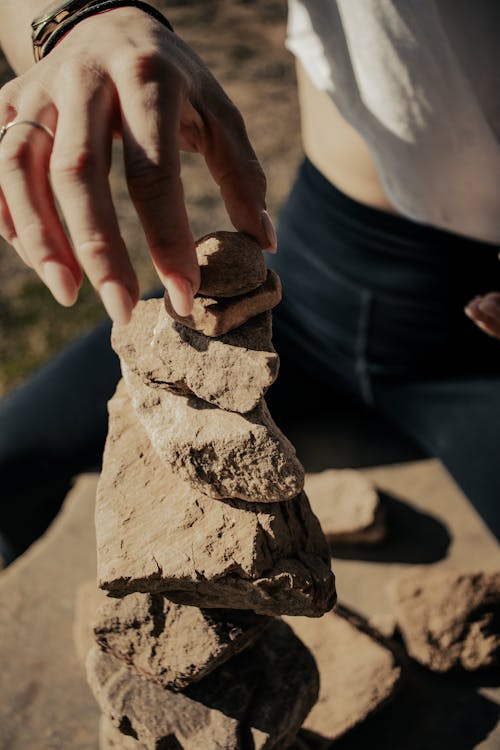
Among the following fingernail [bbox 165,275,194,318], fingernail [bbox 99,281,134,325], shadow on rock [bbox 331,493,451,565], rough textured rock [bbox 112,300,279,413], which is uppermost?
fingernail [bbox 99,281,134,325]

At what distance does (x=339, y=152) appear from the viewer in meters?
2.35

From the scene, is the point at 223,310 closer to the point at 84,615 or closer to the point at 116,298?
the point at 116,298

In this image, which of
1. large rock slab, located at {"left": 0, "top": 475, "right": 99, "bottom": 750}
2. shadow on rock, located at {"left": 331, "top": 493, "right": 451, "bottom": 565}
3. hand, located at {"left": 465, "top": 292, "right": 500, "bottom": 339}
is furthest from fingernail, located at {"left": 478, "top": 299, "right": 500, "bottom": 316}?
large rock slab, located at {"left": 0, "top": 475, "right": 99, "bottom": 750}

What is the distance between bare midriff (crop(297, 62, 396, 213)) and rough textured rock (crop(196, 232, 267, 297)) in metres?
0.99

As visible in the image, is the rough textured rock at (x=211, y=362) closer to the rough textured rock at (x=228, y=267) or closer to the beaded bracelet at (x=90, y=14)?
the rough textured rock at (x=228, y=267)

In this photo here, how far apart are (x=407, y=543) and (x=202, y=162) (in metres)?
3.47

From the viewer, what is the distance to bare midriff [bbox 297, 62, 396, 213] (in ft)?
7.51

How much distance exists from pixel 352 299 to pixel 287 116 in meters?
3.31

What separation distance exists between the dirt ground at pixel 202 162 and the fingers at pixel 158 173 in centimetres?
276

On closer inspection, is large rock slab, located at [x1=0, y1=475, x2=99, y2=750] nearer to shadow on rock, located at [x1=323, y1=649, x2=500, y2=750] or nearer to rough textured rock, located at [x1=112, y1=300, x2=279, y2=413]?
shadow on rock, located at [x1=323, y1=649, x2=500, y2=750]

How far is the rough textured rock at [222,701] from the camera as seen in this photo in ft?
5.23

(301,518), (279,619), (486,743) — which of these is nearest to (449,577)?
(486,743)

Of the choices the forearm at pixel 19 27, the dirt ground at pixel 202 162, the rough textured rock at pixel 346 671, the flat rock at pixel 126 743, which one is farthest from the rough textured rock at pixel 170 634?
the dirt ground at pixel 202 162

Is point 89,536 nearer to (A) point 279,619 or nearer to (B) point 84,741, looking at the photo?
(B) point 84,741
